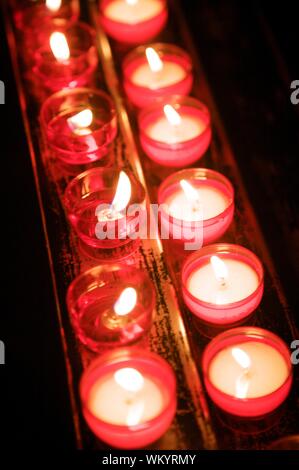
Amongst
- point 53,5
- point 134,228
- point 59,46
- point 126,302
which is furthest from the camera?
point 53,5

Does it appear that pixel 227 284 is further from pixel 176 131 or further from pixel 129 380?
pixel 176 131

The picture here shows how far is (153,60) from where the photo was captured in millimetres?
1676

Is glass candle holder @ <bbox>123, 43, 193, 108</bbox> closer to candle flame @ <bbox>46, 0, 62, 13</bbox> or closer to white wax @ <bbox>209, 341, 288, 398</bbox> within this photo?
candle flame @ <bbox>46, 0, 62, 13</bbox>

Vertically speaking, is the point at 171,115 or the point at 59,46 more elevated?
the point at 59,46

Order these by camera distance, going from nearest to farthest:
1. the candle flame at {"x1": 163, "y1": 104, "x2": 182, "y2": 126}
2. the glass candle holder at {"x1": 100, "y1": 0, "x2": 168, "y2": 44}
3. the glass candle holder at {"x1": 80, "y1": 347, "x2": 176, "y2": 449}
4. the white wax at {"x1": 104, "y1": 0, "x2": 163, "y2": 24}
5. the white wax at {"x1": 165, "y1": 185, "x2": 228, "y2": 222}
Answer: the glass candle holder at {"x1": 80, "y1": 347, "x2": 176, "y2": 449} < the white wax at {"x1": 165, "y1": 185, "x2": 228, "y2": 222} < the candle flame at {"x1": 163, "y1": 104, "x2": 182, "y2": 126} < the glass candle holder at {"x1": 100, "y1": 0, "x2": 168, "y2": 44} < the white wax at {"x1": 104, "y1": 0, "x2": 163, "y2": 24}

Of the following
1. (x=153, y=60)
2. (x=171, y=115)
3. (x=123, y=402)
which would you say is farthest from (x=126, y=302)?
(x=153, y=60)

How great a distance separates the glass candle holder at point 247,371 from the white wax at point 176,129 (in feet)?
1.83

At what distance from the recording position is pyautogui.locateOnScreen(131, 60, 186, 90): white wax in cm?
174

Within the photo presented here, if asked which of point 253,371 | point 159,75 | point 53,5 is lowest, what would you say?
point 253,371

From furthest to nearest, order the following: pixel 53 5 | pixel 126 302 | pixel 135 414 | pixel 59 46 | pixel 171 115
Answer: pixel 53 5 < pixel 59 46 < pixel 171 115 < pixel 126 302 < pixel 135 414

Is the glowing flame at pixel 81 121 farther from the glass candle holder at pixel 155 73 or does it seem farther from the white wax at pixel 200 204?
the white wax at pixel 200 204

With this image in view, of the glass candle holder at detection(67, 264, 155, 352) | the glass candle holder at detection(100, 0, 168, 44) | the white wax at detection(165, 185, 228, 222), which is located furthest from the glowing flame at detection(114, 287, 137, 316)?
the glass candle holder at detection(100, 0, 168, 44)

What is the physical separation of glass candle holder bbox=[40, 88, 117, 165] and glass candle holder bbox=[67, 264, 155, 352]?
331 mm

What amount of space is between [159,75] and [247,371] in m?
0.87
